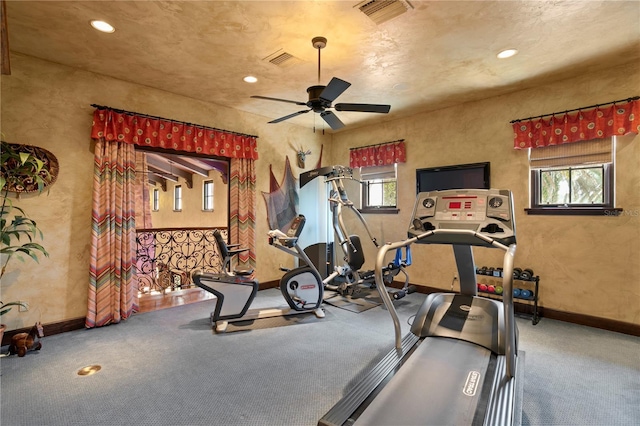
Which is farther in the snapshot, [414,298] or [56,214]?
[414,298]

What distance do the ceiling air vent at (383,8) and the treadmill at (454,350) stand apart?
142 centimetres

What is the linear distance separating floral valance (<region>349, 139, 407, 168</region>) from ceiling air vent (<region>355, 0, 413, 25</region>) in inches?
113

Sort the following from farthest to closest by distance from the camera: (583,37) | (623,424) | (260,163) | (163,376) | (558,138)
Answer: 1. (260,163)
2. (558,138)
3. (583,37)
4. (163,376)
5. (623,424)

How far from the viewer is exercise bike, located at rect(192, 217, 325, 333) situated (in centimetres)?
357

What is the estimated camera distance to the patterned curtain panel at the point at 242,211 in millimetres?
4898

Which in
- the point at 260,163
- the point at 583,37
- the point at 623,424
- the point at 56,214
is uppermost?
the point at 583,37

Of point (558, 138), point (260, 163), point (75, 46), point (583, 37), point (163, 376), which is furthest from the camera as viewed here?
point (260, 163)

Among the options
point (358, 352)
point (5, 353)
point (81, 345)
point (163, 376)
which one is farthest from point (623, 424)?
point (5, 353)

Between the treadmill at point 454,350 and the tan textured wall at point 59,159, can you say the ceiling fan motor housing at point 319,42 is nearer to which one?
the treadmill at point 454,350

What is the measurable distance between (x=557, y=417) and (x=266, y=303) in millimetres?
3348

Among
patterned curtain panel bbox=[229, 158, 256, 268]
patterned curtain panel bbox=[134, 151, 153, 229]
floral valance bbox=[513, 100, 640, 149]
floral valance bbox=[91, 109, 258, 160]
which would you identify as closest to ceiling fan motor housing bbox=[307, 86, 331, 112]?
floral valance bbox=[91, 109, 258, 160]

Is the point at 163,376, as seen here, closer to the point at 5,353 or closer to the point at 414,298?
the point at 5,353

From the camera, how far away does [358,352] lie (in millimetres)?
2918

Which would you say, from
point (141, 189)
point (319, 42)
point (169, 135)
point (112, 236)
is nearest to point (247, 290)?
point (112, 236)
